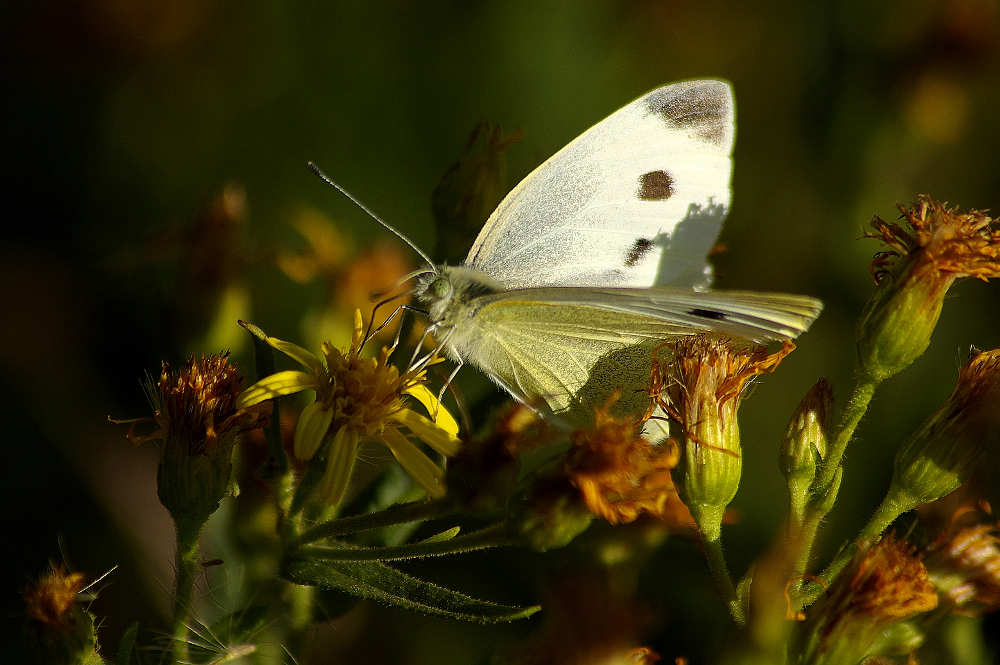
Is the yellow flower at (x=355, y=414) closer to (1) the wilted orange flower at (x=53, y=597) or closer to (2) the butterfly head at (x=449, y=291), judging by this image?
(2) the butterfly head at (x=449, y=291)

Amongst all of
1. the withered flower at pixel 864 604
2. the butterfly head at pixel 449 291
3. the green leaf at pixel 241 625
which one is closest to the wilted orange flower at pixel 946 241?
the withered flower at pixel 864 604

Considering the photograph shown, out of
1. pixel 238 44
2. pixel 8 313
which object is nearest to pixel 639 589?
pixel 8 313

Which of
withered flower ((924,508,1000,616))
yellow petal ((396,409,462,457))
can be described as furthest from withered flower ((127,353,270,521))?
Answer: withered flower ((924,508,1000,616))

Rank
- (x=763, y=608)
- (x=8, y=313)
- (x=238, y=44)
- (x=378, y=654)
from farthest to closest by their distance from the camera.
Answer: (x=238, y=44) < (x=8, y=313) < (x=378, y=654) < (x=763, y=608)

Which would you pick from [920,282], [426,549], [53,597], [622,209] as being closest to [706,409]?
[920,282]

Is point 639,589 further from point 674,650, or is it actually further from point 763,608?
point 763,608

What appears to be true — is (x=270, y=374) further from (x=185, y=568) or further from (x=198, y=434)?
(x=185, y=568)

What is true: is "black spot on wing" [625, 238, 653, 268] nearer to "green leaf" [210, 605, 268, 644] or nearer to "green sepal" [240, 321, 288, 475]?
"green sepal" [240, 321, 288, 475]
